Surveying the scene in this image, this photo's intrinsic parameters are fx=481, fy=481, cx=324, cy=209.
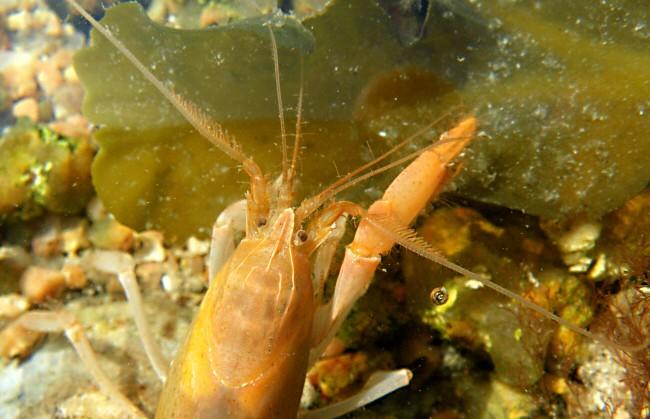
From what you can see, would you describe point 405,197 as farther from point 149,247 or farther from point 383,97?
point 149,247

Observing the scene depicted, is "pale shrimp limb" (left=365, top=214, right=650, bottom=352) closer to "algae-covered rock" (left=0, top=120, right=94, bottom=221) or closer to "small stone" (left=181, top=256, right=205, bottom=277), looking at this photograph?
"small stone" (left=181, top=256, right=205, bottom=277)

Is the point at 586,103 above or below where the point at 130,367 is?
above

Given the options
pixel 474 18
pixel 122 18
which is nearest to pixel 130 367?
pixel 122 18

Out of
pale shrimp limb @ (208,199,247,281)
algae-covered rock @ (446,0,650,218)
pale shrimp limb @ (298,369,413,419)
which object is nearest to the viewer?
algae-covered rock @ (446,0,650,218)

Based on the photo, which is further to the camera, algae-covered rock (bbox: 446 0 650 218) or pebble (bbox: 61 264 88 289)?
pebble (bbox: 61 264 88 289)

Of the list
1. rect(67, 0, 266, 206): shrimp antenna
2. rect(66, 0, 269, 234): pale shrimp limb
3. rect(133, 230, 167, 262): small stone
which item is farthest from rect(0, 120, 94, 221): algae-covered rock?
rect(67, 0, 266, 206): shrimp antenna

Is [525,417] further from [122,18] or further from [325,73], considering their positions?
[122,18]
